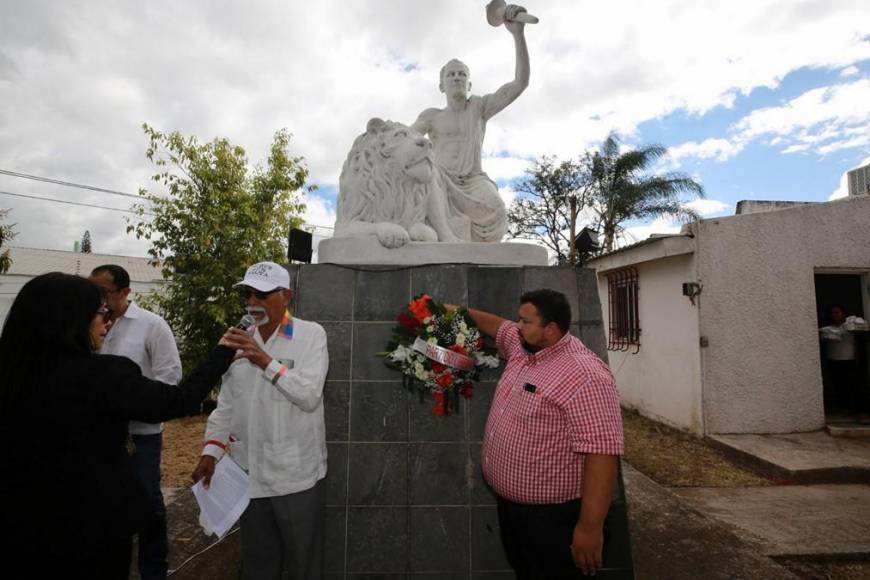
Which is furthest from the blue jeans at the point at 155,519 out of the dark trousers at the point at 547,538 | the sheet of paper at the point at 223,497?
the dark trousers at the point at 547,538

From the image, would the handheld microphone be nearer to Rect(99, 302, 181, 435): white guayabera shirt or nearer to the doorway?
Rect(99, 302, 181, 435): white guayabera shirt

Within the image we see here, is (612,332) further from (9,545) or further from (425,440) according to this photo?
(9,545)

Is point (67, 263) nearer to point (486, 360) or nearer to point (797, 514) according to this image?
point (486, 360)

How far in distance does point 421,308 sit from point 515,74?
2150mm

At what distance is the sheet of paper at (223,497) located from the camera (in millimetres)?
2199

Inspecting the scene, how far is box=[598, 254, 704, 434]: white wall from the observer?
295 inches

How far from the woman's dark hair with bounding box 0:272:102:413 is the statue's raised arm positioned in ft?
10.5

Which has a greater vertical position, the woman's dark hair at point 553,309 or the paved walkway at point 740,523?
the woman's dark hair at point 553,309

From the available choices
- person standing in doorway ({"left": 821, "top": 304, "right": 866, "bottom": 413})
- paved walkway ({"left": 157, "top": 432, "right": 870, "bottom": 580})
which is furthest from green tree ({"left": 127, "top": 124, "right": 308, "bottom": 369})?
person standing in doorway ({"left": 821, "top": 304, "right": 866, "bottom": 413})

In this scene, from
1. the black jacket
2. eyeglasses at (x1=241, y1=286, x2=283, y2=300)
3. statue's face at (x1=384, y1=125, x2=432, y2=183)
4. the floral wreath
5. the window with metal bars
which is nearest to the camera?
the black jacket

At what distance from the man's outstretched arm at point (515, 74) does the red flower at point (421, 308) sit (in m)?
1.93

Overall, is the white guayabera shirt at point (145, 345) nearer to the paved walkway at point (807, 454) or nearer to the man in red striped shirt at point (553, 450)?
the man in red striped shirt at point (553, 450)

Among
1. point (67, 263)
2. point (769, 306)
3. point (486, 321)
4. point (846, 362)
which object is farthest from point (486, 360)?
point (67, 263)

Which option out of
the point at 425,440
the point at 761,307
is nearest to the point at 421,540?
the point at 425,440
